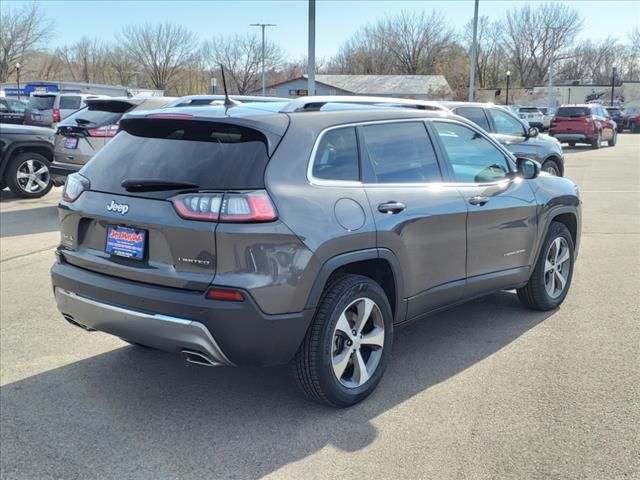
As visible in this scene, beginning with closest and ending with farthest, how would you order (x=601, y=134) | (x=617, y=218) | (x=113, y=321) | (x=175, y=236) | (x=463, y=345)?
1. (x=175, y=236)
2. (x=113, y=321)
3. (x=463, y=345)
4. (x=617, y=218)
5. (x=601, y=134)

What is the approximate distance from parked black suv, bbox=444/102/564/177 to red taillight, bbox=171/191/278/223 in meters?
8.70

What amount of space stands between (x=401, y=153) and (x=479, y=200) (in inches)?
31.1

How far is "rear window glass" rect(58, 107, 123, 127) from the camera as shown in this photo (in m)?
10.4

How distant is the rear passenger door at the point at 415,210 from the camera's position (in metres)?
3.92

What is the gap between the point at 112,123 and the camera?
10.5 meters

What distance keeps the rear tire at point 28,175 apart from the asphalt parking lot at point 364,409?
6.56m

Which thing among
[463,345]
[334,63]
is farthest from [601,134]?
[334,63]

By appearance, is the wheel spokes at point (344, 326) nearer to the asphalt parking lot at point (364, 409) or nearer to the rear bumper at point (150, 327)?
the asphalt parking lot at point (364, 409)

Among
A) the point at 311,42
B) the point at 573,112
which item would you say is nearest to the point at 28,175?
the point at 311,42

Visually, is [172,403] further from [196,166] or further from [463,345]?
[463,345]

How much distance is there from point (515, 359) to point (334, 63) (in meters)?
93.5

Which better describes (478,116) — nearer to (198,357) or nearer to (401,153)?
(401,153)

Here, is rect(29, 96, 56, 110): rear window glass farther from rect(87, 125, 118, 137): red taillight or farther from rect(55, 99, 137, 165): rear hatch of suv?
rect(87, 125, 118, 137): red taillight

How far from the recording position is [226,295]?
127 inches
